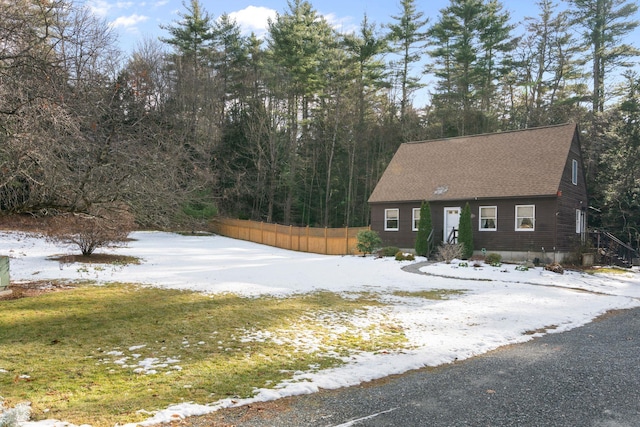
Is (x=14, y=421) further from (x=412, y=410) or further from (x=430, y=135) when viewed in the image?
(x=430, y=135)

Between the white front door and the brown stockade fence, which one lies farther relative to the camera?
the brown stockade fence

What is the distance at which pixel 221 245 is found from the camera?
2633 cm

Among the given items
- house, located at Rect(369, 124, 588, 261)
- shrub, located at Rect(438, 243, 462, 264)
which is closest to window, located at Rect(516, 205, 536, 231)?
house, located at Rect(369, 124, 588, 261)

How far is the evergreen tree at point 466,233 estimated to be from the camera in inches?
746

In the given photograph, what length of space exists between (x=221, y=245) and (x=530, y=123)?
24.1 m

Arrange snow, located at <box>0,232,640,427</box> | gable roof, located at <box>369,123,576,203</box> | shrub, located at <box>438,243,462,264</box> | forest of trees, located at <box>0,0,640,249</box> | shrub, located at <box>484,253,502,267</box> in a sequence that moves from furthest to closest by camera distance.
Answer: forest of trees, located at <box>0,0,640,249</box> < gable roof, located at <box>369,123,576,203</box> < shrub, located at <box>438,243,462,264</box> < shrub, located at <box>484,253,502,267</box> < snow, located at <box>0,232,640,427</box>

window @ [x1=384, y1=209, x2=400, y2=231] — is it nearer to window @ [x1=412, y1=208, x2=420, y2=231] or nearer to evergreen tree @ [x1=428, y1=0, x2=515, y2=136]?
window @ [x1=412, y1=208, x2=420, y2=231]

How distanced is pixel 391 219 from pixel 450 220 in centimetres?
327

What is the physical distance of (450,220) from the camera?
68.0ft

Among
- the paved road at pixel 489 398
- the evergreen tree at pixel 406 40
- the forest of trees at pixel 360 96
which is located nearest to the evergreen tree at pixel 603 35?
the forest of trees at pixel 360 96

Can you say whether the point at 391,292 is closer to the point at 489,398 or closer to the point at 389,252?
the point at 489,398

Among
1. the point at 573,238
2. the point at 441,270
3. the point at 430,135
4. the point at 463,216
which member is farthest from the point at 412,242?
the point at 430,135

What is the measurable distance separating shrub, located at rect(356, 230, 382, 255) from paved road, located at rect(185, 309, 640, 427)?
15.6 m

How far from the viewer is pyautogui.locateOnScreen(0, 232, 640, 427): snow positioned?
16.8 feet
